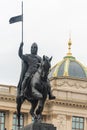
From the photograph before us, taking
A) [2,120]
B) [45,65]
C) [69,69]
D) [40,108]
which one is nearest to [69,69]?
[69,69]

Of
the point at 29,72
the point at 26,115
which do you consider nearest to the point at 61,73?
the point at 26,115

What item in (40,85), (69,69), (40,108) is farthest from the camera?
(69,69)

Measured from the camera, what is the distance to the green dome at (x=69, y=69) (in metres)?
71.4

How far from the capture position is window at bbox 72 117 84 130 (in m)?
69.5

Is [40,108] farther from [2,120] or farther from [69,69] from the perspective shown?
[69,69]

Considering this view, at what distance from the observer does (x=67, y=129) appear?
68562 millimetres

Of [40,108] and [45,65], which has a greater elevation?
[45,65]

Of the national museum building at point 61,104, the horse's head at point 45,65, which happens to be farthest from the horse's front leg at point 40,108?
the national museum building at point 61,104

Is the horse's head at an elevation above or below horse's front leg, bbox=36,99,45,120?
above

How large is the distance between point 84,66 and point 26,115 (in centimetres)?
1012

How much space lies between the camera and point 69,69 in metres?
72.0

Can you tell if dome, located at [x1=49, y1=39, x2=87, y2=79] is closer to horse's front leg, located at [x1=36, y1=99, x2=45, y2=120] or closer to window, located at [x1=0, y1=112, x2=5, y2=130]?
window, located at [x1=0, y1=112, x2=5, y2=130]

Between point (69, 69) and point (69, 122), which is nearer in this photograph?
point (69, 122)

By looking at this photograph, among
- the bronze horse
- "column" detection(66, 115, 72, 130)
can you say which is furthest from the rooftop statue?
"column" detection(66, 115, 72, 130)
